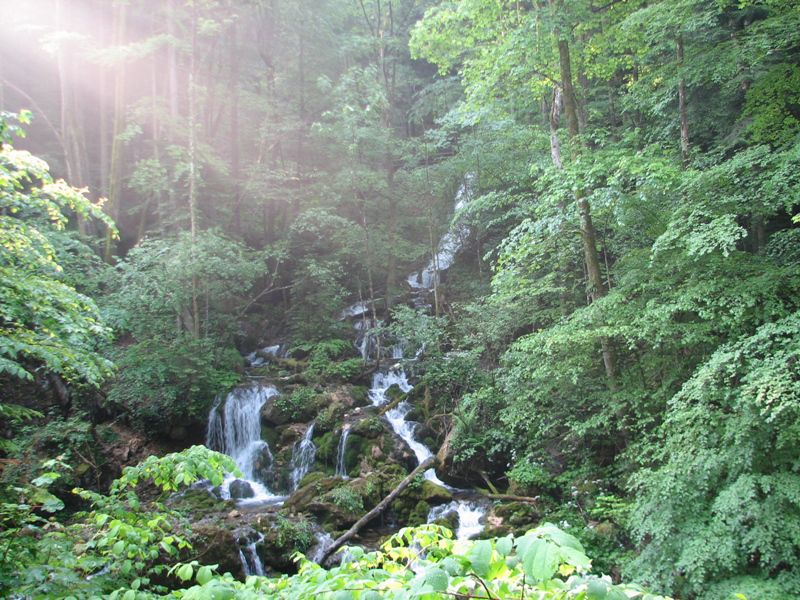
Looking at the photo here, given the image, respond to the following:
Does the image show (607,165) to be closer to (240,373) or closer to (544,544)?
(544,544)

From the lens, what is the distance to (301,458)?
10.5m

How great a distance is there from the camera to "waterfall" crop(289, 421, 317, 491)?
10.2 metres

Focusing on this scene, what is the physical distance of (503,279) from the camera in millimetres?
7387

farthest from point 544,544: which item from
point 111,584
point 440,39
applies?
point 440,39

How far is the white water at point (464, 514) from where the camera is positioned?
25.2 ft

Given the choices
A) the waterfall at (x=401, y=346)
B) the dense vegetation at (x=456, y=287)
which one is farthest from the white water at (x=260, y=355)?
the waterfall at (x=401, y=346)

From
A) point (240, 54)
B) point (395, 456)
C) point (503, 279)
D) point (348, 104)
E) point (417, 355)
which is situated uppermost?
point (240, 54)

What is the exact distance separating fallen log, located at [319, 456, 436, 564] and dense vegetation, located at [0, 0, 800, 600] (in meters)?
0.47

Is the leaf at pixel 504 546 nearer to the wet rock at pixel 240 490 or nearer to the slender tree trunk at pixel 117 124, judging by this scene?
the wet rock at pixel 240 490

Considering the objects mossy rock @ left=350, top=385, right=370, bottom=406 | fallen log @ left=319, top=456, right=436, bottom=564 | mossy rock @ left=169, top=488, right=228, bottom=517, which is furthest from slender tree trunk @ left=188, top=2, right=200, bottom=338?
fallen log @ left=319, top=456, right=436, bottom=564

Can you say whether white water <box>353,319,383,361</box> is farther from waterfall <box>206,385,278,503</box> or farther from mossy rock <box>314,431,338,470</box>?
mossy rock <box>314,431,338,470</box>

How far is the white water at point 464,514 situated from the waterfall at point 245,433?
3.97 metres

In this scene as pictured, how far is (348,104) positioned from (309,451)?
1181 centimetres

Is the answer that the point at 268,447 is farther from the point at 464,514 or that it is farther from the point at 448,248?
the point at 448,248
